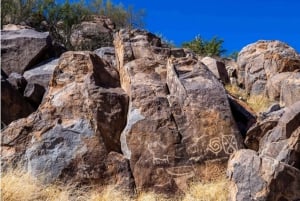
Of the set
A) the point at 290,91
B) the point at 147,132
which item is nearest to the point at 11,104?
the point at 147,132

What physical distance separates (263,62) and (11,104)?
7.28m

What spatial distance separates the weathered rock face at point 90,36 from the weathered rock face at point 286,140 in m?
9.52

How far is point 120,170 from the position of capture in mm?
7598

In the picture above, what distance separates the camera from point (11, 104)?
30.6 feet

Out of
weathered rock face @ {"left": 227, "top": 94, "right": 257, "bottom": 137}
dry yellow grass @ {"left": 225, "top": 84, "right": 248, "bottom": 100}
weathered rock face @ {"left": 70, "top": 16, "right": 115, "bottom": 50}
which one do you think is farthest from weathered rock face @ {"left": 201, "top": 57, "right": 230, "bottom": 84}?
weathered rock face @ {"left": 227, "top": 94, "right": 257, "bottom": 137}

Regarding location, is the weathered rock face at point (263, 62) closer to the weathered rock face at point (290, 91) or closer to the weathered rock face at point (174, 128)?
the weathered rock face at point (290, 91)

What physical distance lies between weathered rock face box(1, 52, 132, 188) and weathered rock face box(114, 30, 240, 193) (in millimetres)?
271

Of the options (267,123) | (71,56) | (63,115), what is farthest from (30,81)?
(267,123)

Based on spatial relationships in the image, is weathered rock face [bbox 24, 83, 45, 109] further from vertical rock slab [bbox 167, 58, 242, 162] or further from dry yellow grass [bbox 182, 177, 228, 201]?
dry yellow grass [bbox 182, 177, 228, 201]

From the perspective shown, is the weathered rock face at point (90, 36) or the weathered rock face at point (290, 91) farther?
the weathered rock face at point (90, 36)

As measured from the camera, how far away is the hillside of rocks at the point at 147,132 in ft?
23.1

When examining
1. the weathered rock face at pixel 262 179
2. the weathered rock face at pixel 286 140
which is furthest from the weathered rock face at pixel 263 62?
the weathered rock face at pixel 262 179

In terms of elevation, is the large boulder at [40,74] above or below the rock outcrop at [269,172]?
above

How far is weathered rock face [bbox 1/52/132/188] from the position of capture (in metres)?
7.57
